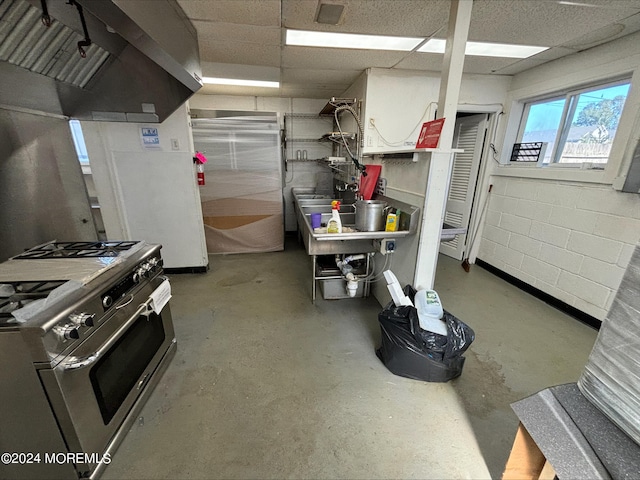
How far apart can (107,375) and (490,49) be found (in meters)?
3.64

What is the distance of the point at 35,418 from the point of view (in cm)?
92

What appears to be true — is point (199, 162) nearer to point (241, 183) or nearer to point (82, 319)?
point (241, 183)

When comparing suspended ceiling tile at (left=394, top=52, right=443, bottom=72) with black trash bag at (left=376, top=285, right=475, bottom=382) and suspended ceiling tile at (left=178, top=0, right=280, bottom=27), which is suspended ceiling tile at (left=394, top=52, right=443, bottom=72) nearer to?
suspended ceiling tile at (left=178, top=0, right=280, bottom=27)

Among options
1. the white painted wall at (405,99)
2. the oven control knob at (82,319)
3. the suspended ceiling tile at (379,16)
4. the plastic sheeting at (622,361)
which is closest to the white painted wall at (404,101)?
the white painted wall at (405,99)

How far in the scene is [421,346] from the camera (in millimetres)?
1558

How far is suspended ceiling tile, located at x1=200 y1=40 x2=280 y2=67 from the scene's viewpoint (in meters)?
2.27

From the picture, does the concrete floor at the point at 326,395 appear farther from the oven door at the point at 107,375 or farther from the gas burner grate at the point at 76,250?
the gas burner grate at the point at 76,250

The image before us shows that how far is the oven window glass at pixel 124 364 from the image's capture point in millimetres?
1103

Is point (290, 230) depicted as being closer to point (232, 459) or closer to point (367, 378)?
point (367, 378)

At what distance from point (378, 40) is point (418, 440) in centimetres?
284

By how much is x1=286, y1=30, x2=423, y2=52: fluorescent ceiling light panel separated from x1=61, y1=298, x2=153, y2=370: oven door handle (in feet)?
7.29

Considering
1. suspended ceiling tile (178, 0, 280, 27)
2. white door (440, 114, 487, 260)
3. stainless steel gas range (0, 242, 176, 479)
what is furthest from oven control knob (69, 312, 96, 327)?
white door (440, 114, 487, 260)

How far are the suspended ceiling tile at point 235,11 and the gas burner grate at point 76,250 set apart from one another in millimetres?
1568

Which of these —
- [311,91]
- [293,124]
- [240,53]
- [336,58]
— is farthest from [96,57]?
[293,124]
